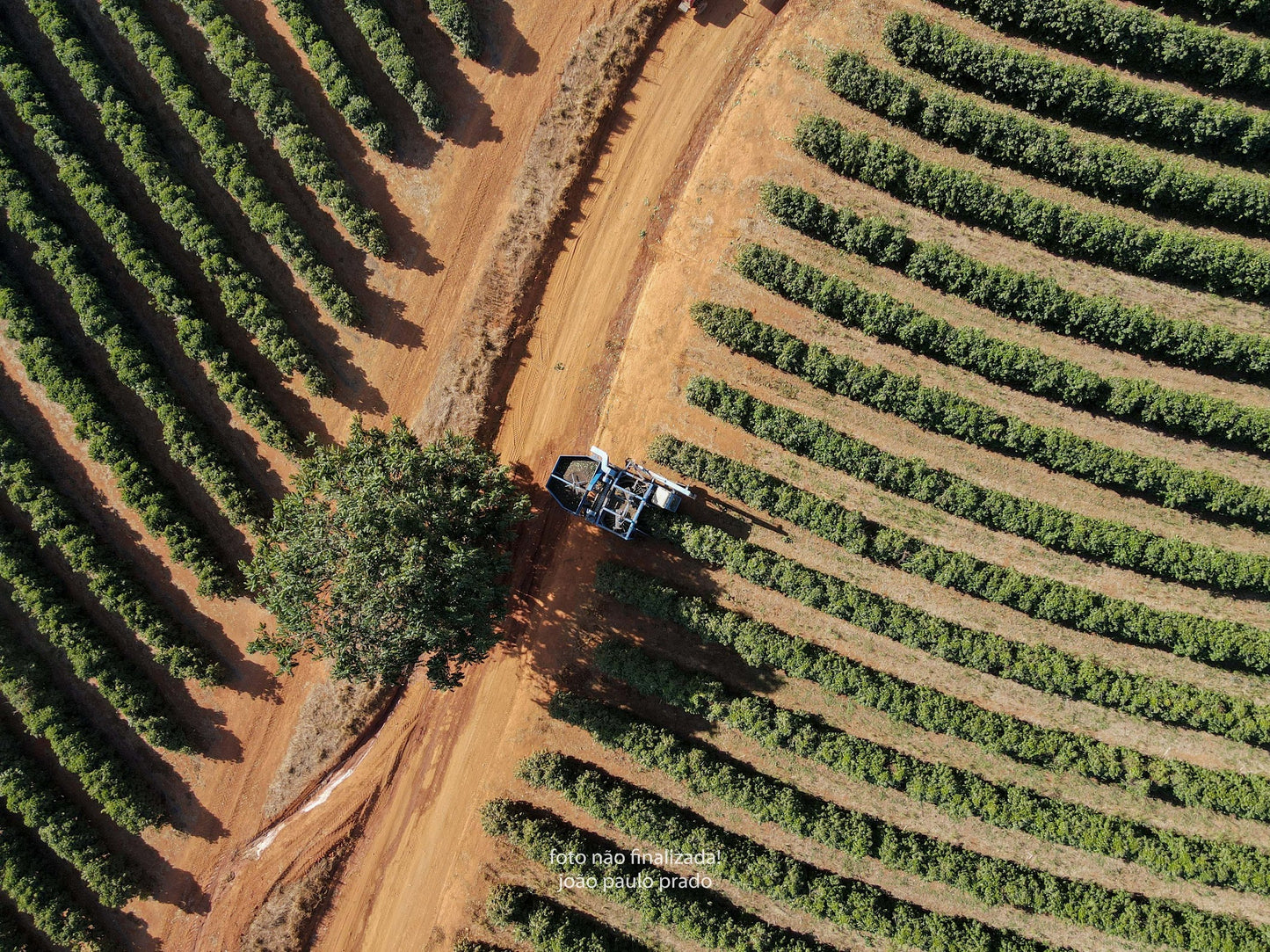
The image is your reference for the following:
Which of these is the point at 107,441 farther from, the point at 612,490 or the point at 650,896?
the point at 650,896

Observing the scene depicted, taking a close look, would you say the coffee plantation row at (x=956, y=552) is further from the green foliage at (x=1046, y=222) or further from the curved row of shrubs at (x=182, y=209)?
the curved row of shrubs at (x=182, y=209)

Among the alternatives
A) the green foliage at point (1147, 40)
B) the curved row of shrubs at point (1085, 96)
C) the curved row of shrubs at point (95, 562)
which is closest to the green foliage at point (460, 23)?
the curved row of shrubs at point (1085, 96)

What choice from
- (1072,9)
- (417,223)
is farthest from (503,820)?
(1072,9)

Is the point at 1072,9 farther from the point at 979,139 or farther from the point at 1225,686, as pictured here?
the point at 1225,686

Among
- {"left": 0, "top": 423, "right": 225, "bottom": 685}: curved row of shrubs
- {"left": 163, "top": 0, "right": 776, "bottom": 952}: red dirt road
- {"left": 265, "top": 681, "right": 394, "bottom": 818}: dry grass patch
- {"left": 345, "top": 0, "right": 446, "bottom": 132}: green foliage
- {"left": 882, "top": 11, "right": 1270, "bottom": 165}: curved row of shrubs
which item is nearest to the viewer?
{"left": 882, "top": 11, "right": 1270, "bottom": 165}: curved row of shrubs

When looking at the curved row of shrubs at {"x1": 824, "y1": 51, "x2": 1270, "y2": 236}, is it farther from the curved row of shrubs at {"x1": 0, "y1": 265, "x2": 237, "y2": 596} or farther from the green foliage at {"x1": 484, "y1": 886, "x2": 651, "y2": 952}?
the green foliage at {"x1": 484, "y1": 886, "x2": 651, "y2": 952}

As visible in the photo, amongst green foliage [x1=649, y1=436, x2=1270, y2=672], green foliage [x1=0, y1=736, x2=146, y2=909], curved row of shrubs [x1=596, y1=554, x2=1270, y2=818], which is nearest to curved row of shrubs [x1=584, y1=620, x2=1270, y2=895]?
curved row of shrubs [x1=596, y1=554, x2=1270, y2=818]
